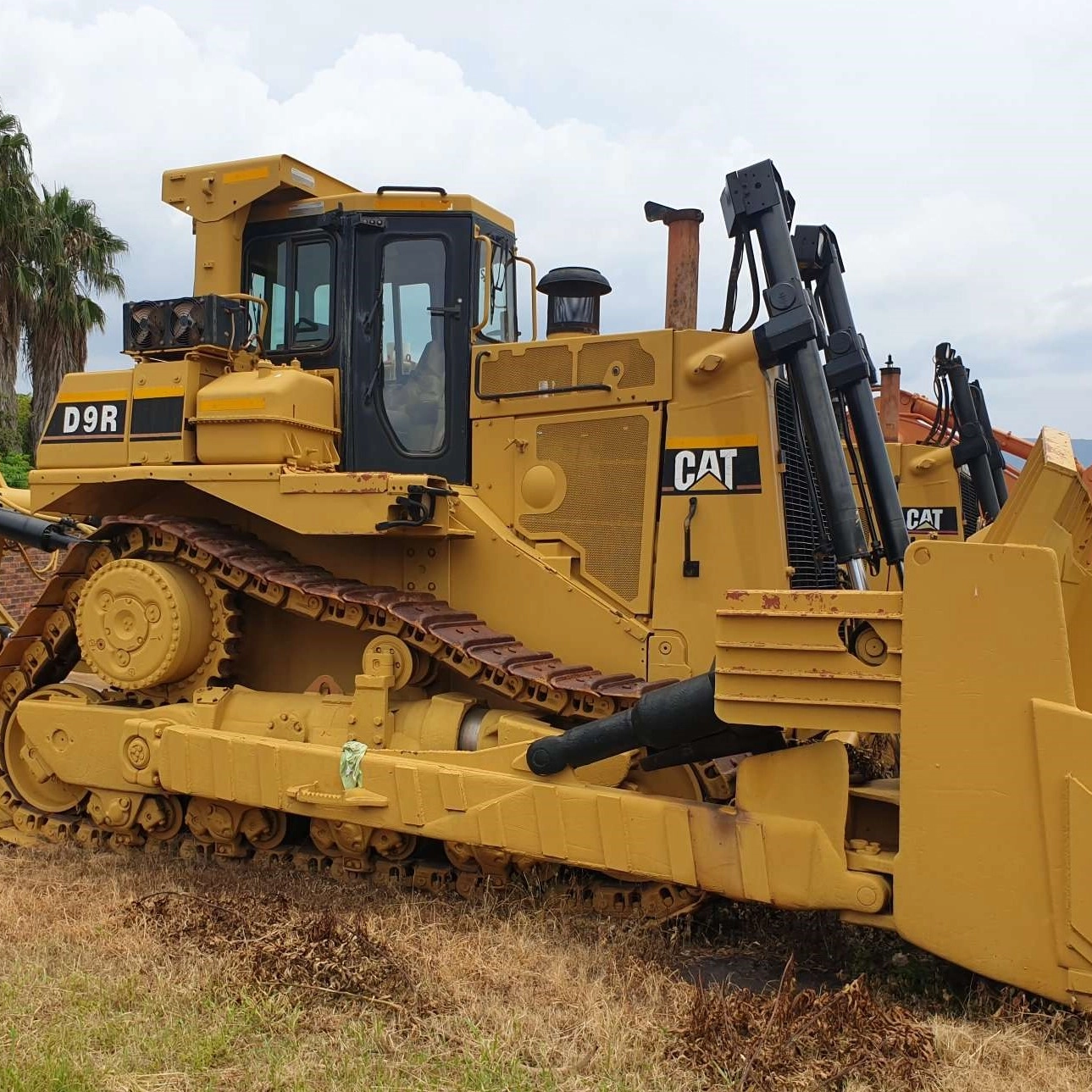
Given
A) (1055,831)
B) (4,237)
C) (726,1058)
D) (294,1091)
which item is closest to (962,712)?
(1055,831)

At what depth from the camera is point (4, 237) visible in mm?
19016

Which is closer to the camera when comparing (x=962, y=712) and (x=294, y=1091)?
(x=294, y=1091)

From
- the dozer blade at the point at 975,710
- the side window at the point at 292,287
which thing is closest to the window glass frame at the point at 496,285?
the side window at the point at 292,287

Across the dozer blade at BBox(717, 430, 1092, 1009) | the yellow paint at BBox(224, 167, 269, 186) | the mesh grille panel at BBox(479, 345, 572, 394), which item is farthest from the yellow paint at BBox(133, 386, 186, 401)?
the dozer blade at BBox(717, 430, 1092, 1009)

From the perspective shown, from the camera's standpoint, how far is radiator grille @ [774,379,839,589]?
5.61 m

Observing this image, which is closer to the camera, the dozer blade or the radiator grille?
the dozer blade

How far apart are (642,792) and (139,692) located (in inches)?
120

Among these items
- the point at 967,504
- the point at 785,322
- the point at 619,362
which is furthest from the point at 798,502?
the point at 967,504

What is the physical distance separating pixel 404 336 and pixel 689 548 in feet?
6.83

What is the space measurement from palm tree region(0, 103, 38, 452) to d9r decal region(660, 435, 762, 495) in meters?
16.8

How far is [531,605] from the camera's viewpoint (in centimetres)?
590

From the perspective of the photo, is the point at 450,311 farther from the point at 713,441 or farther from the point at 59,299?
the point at 59,299

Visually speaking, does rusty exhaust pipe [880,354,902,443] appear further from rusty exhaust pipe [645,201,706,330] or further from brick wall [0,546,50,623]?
brick wall [0,546,50,623]

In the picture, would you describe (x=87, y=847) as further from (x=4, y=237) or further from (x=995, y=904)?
(x=4, y=237)
